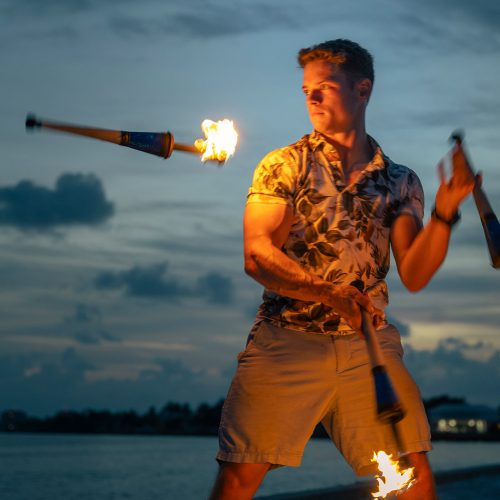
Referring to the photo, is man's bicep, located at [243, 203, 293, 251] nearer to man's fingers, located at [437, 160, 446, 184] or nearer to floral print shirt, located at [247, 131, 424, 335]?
floral print shirt, located at [247, 131, 424, 335]

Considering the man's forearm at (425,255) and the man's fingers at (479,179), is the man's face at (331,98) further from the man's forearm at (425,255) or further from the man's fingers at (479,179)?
the man's fingers at (479,179)

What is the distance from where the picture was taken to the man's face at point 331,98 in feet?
15.2

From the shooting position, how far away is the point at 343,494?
11.2 meters

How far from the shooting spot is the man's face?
464cm

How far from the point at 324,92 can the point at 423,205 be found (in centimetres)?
67

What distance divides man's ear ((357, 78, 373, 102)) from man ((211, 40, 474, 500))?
5cm

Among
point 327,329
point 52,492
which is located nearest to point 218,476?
point 327,329

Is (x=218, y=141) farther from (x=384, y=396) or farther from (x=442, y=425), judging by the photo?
(x=442, y=425)

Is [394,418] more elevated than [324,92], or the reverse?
[324,92]

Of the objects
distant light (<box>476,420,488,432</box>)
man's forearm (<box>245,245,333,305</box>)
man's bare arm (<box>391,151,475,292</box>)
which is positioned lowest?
distant light (<box>476,420,488,432</box>)

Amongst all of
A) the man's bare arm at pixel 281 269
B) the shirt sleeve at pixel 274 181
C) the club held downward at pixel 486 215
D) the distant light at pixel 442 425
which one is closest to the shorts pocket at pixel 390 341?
the man's bare arm at pixel 281 269

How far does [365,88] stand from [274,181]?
63 cm

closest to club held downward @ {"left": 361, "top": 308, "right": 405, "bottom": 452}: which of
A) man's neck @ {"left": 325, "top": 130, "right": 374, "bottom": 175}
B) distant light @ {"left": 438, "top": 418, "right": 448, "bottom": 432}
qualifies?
man's neck @ {"left": 325, "top": 130, "right": 374, "bottom": 175}

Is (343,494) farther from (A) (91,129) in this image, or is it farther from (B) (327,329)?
(A) (91,129)
